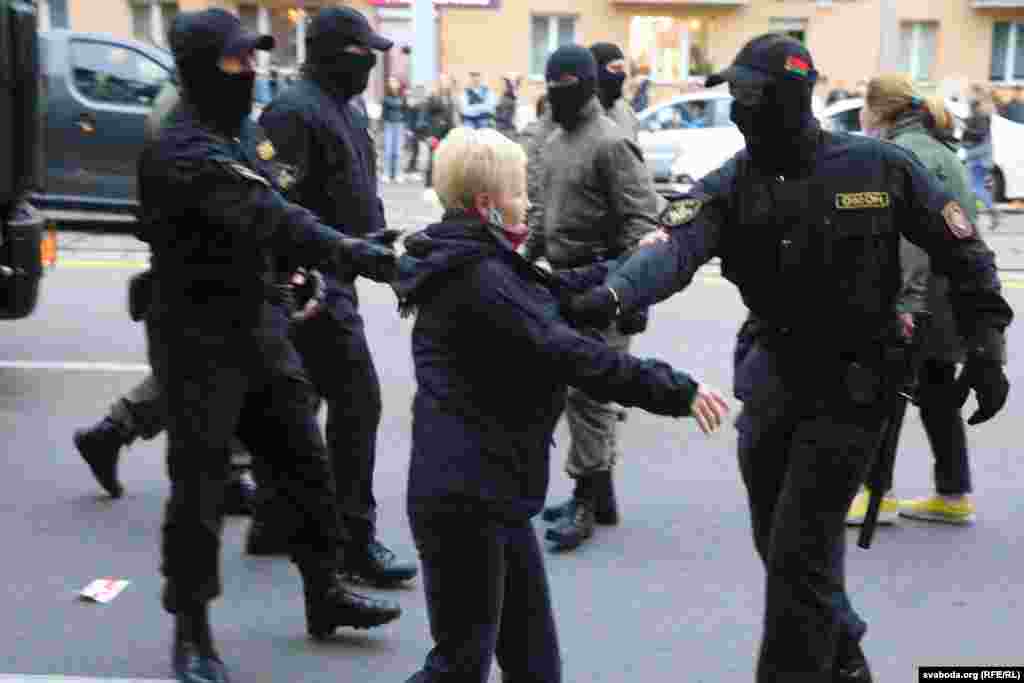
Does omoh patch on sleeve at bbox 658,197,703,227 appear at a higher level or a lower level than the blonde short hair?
lower

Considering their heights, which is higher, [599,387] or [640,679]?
[599,387]

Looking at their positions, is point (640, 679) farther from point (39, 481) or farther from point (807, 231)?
point (39, 481)

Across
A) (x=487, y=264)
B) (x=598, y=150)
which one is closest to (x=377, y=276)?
(x=487, y=264)

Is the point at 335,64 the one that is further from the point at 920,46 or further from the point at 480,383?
the point at 920,46

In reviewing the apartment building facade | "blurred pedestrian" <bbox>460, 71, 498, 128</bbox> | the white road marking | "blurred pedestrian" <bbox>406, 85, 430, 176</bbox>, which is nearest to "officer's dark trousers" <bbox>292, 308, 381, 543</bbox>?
the white road marking

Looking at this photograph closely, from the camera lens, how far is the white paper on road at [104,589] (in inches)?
195

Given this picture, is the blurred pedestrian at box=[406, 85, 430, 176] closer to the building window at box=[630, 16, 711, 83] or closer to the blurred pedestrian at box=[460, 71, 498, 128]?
the blurred pedestrian at box=[460, 71, 498, 128]

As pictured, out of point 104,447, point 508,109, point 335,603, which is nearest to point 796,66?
point 335,603

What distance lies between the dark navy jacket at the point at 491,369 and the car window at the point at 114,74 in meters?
10.4

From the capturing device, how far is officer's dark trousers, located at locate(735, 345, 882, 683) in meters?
3.75

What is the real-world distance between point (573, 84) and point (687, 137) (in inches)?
638

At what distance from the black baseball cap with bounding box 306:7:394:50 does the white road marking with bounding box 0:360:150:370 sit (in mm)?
3790

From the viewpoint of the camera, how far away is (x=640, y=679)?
4.39 m

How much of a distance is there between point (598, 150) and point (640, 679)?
2208 millimetres
